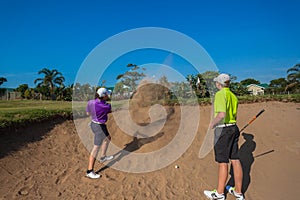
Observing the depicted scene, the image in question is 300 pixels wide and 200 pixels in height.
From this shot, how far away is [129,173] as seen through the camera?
16.4ft

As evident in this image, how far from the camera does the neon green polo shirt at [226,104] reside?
3.53 meters

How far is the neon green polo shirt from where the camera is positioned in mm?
3527

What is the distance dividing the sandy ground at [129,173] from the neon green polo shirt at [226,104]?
1.78 meters

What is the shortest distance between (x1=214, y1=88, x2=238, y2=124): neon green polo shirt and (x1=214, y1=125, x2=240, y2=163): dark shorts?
6.2 inches

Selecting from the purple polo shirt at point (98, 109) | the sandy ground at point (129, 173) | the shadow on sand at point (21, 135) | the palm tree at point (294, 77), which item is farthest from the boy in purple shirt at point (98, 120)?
the palm tree at point (294, 77)

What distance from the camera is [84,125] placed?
7.32 meters

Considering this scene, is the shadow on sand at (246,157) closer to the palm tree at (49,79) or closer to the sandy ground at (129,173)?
the sandy ground at (129,173)

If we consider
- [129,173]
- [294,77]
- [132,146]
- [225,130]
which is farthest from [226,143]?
[294,77]

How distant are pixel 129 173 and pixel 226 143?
2.46 m

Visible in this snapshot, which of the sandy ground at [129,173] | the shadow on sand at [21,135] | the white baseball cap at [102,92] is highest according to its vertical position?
the white baseball cap at [102,92]

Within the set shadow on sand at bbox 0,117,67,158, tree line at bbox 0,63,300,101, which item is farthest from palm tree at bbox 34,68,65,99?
shadow on sand at bbox 0,117,67,158

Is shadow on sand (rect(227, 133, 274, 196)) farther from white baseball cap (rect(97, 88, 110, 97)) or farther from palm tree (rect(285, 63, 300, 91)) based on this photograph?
palm tree (rect(285, 63, 300, 91))

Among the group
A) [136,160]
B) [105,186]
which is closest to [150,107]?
[136,160]

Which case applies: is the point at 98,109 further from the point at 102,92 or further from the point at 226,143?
the point at 226,143
